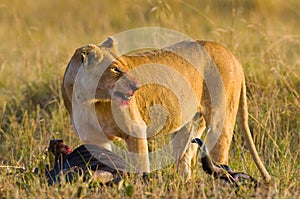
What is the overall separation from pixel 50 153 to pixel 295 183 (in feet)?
5.74

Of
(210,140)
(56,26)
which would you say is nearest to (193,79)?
(210,140)

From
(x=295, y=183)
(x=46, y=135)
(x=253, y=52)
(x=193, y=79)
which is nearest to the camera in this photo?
(x=295, y=183)

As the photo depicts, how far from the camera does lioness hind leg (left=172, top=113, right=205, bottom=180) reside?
6.07 meters

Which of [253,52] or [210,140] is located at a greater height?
[253,52]

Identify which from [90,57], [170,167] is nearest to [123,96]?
[90,57]

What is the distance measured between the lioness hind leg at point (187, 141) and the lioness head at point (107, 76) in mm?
1009

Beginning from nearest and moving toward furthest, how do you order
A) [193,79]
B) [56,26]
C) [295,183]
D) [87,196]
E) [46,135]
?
[87,196]
[295,183]
[193,79]
[46,135]
[56,26]

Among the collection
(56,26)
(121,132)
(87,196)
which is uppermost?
(56,26)

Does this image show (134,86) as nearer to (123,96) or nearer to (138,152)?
(123,96)

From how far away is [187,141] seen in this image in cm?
625

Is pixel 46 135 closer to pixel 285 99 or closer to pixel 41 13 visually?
pixel 285 99

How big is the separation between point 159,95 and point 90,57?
786 millimetres

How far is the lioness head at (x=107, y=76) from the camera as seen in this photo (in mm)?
5145

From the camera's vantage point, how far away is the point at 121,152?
5.93m
